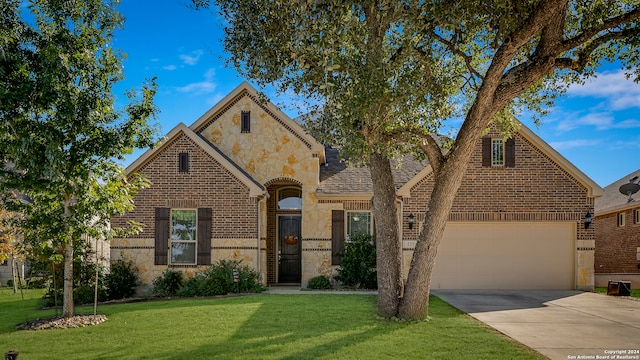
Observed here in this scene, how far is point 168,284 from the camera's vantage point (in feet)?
50.4

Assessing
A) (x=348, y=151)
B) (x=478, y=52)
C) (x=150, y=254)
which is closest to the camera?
(x=348, y=151)

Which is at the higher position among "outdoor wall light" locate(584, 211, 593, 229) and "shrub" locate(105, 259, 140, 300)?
"outdoor wall light" locate(584, 211, 593, 229)

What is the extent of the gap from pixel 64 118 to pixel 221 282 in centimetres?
680

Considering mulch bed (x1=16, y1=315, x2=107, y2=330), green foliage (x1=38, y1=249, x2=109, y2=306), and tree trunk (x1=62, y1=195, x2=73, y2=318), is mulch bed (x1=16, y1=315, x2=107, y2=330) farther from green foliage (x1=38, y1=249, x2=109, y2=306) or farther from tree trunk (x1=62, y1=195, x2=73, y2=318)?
green foliage (x1=38, y1=249, x2=109, y2=306)

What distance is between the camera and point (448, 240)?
16422 millimetres

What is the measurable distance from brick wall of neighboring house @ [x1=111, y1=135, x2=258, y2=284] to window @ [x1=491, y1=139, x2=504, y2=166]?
24.8ft

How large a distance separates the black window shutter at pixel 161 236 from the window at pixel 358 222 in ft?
18.8

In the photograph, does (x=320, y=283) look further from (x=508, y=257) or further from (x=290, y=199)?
(x=508, y=257)

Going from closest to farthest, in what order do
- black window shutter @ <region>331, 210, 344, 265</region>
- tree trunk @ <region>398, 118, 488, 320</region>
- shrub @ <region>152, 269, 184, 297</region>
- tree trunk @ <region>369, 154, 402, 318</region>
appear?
tree trunk @ <region>398, 118, 488, 320</region>, tree trunk @ <region>369, 154, 402, 318</region>, shrub @ <region>152, 269, 184, 297</region>, black window shutter @ <region>331, 210, 344, 265</region>

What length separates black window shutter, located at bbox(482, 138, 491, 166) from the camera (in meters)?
16.4

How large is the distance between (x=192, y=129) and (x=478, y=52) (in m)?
9.47

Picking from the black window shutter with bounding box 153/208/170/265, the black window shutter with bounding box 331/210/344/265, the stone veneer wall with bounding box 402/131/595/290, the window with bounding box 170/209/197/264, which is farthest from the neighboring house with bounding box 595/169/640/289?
the black window shutter with bounding box 153/208/170/265

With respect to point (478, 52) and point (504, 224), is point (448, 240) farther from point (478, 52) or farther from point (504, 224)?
point (478, 52)

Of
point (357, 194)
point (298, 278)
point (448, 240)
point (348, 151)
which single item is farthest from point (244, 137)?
point (348, 151)
